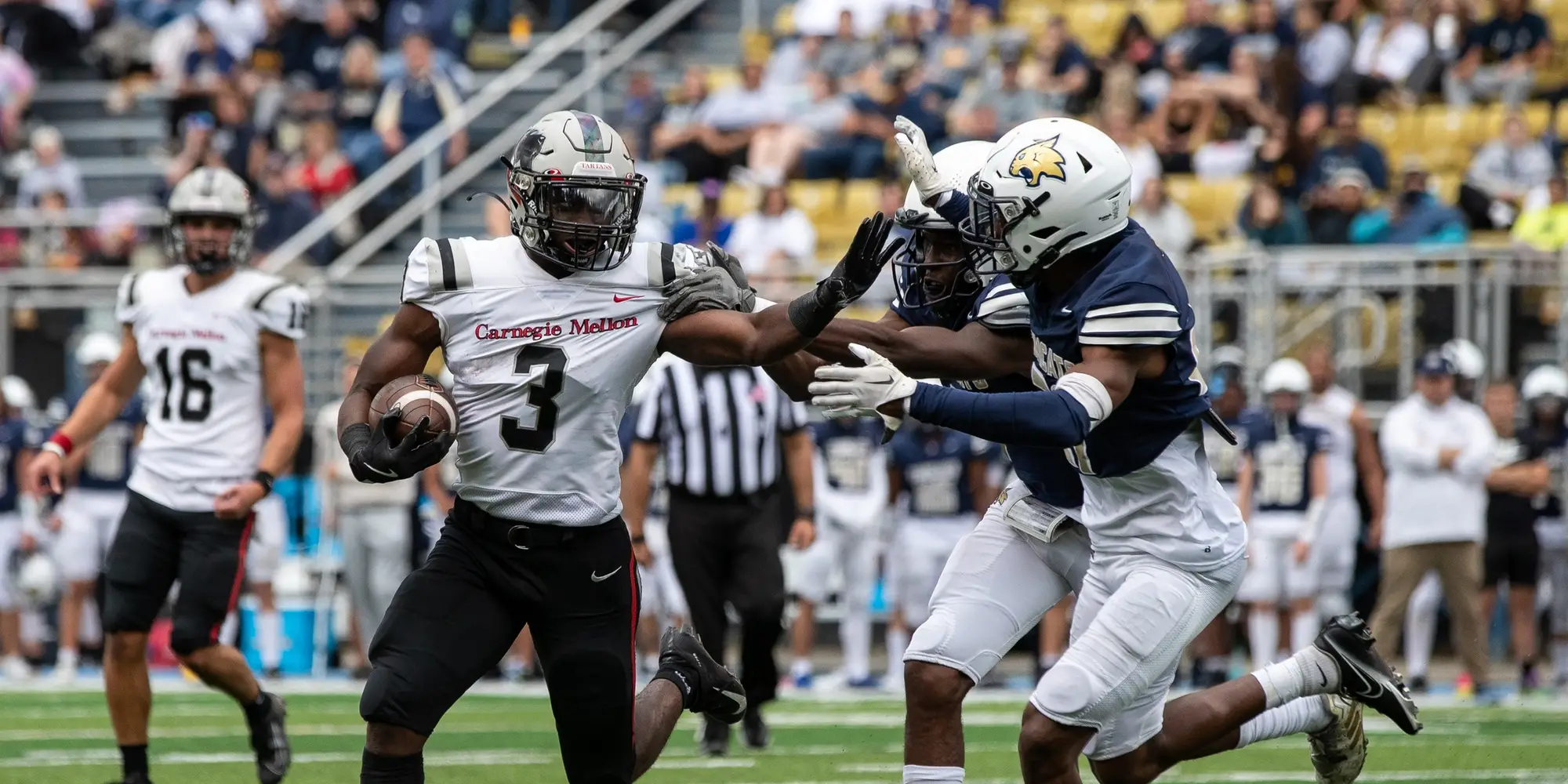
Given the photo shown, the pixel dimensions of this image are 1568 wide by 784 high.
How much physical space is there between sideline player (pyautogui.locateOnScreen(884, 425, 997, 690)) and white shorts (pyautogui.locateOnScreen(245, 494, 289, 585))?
349 centimetres

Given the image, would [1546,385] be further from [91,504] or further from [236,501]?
[91,504]

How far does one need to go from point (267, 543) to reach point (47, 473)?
5.20 metres

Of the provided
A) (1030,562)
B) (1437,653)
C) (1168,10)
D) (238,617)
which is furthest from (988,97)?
(1030,562)

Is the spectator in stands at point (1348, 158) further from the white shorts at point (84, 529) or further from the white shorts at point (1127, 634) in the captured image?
the white shorts at point (1127, 634)

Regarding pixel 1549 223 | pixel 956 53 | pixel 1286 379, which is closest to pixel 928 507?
pixel 1286 379

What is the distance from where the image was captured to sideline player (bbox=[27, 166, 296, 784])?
6.32 meters

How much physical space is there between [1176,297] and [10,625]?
30.8ft

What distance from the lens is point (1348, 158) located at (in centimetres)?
1217

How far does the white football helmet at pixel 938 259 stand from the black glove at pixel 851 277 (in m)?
0.59

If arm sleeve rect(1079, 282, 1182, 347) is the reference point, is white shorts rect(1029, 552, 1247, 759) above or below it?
below

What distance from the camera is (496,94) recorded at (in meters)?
14.6

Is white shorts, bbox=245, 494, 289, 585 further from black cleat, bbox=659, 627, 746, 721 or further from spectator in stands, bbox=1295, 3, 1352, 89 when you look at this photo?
spectator in stands, bbox=1295, 3, 1352, 89

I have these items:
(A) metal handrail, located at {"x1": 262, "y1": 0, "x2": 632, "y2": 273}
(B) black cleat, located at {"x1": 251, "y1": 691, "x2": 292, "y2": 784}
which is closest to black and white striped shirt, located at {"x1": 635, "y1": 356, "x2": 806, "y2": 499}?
(B) black cleat, located at {"x1": 251, "y1": 691, "x2": 292, "y2": 784}

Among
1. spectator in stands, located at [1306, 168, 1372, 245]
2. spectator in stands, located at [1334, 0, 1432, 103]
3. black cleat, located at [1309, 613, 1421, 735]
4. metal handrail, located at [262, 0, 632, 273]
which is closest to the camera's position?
black cleat, located at [1309, 613, 1421, 735]
